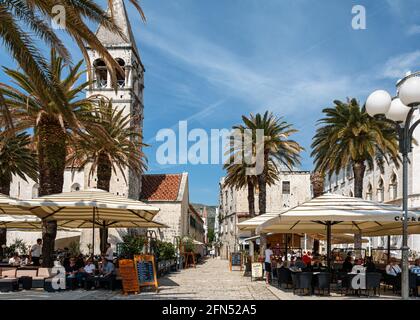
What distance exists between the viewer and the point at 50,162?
1911 cm

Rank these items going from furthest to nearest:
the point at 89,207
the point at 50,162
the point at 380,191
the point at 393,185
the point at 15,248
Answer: the point at 380,191 → the point at 393,185 → the point at 15,248 → the point at 50,162 → the point at 89,207

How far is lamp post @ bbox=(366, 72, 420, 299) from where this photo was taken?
9836 mm

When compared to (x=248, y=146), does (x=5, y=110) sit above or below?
below

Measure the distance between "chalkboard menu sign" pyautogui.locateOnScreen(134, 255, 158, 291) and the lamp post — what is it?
28.2 feet

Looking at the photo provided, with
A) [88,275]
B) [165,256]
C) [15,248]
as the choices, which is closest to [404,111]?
[88,275]

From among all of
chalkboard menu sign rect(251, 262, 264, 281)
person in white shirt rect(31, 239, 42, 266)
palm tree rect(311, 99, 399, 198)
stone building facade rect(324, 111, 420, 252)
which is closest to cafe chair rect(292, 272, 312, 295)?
chalkboard menu sign rect(251, 262, 264, 281)

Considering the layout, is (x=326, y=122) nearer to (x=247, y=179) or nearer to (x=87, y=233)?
(x=247, y=179)

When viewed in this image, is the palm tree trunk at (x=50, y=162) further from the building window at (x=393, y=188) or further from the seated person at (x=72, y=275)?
the building window at (x=393, y=188)

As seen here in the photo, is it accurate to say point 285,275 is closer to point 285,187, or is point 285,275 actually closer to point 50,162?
point 50,162

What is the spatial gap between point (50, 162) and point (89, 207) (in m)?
3.16

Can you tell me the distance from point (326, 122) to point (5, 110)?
22680mm

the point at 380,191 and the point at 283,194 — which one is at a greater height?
the point at 283,194
